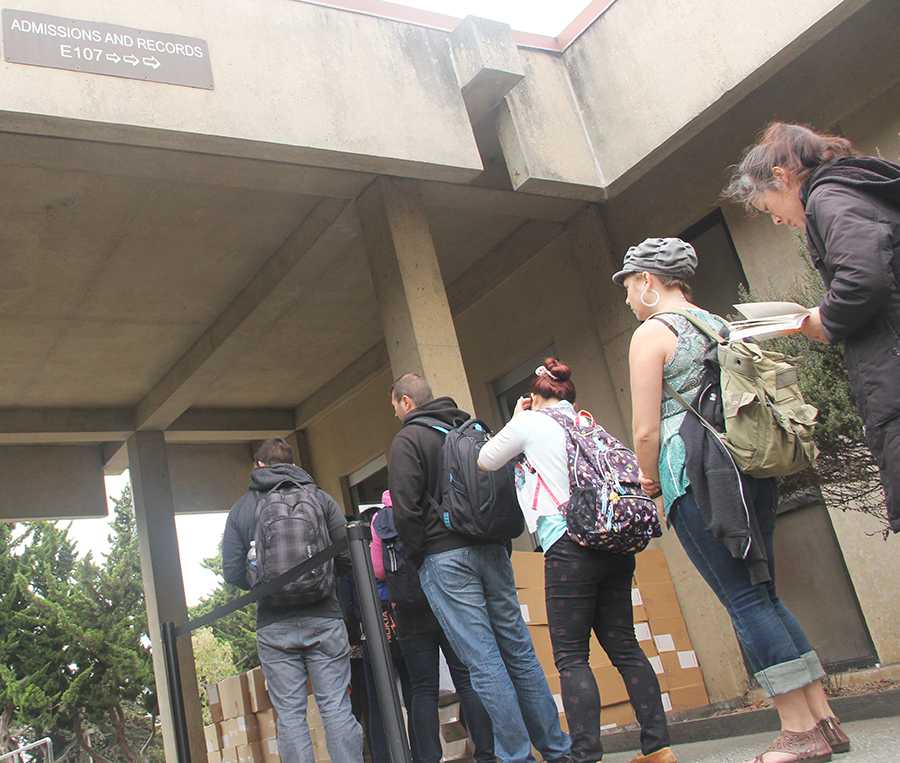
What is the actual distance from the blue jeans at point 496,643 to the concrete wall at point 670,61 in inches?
147

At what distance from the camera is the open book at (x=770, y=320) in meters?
2.60

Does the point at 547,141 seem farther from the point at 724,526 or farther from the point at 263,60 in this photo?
the point at 724,526

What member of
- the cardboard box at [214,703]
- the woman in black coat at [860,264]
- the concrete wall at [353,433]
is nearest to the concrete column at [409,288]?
the cardboard box at [214,703]

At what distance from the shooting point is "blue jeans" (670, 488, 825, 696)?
2.82 metres

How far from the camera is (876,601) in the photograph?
629 centimetres

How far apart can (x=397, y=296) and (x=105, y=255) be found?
279 centimetres

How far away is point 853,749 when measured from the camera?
3104 mm

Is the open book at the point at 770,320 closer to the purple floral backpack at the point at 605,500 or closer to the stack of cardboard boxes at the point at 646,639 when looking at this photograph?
the purple floral backpack at the point at 605,500

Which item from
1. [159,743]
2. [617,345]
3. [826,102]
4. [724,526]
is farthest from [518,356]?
[159,743]

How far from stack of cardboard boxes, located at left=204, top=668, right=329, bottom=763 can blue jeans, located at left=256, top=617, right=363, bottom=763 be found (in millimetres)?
2048

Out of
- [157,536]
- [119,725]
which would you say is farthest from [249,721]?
[119,725]

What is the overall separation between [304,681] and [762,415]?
8.05 feet

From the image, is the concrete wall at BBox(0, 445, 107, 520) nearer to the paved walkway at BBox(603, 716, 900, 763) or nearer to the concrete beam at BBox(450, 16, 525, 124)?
the concrete beam at BBox(450, 16, 525, 124)

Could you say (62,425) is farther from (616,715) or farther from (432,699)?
(432,699)
